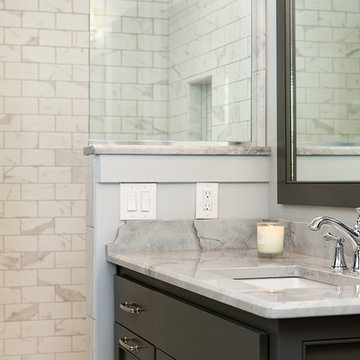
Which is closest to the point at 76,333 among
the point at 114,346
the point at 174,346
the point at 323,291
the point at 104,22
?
the point at 114,346

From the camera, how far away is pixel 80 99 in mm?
4914

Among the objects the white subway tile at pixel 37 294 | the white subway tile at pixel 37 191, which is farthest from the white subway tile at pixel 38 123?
the white subway tile at pixel 37 294

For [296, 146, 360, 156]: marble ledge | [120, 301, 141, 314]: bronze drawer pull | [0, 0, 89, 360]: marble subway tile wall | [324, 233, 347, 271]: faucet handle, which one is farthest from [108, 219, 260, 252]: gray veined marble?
[0, 0, 89, 360]: marble subway tile wall

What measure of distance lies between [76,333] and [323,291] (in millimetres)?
3474

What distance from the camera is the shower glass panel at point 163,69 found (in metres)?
2.78

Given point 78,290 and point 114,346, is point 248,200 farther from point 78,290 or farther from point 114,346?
point 78,290

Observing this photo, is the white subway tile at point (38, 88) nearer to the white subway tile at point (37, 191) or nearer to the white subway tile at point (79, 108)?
the white subway tile at point (79, 108)

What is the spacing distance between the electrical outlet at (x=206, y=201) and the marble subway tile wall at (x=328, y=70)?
0.39m

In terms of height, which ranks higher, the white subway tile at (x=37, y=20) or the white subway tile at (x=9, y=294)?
the white subway tile at (x=37, y=20)

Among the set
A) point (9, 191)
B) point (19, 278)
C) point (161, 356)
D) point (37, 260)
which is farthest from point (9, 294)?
point (161, 356)

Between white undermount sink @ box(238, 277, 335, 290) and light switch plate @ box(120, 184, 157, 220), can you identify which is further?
light switch plate @ box(120, 184, 157, 220)

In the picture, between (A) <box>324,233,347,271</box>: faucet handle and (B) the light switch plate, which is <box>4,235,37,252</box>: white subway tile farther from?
(A) <box>324,233,347,271</box>: faucet handle

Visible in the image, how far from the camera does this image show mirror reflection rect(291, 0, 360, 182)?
2232 millimetres

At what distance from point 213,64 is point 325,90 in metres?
0.57
